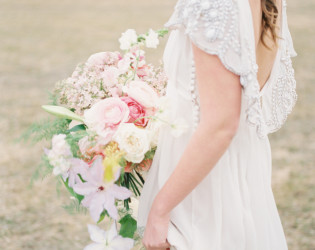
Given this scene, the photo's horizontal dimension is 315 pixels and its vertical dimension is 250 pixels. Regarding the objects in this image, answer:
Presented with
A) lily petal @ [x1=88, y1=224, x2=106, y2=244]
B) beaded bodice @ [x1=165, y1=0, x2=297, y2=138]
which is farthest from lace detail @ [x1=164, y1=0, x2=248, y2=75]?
lily petal @ [x1=88, y1=224, x2=106, y2=244]

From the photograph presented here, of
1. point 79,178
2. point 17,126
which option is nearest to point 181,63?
point 79,178

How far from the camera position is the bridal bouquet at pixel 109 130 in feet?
5.09

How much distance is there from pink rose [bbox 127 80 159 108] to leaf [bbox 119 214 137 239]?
0.41 meters

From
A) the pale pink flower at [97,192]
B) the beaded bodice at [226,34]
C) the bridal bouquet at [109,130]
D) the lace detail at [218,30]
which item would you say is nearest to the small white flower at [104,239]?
the bridal bouquet at [109,130]

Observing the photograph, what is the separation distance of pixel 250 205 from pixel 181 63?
52cm

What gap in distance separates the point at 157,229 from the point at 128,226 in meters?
0.26

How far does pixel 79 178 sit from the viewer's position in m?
1.63

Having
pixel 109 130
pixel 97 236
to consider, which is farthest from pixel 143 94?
pixel 97 236

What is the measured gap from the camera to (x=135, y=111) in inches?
68.2

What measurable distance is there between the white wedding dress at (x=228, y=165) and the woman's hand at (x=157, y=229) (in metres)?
0.04

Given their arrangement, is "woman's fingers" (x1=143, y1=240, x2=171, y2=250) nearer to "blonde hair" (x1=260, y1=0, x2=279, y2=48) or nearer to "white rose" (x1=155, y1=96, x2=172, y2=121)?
"white rose" (x1=155, y1=96, x2=172, y2=121)

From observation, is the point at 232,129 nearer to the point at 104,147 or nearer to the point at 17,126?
the point at 104,147

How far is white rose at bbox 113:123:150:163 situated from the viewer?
1.60m

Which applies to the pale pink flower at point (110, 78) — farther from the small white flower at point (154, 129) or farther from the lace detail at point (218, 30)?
the lace detail at point (218, 30)
